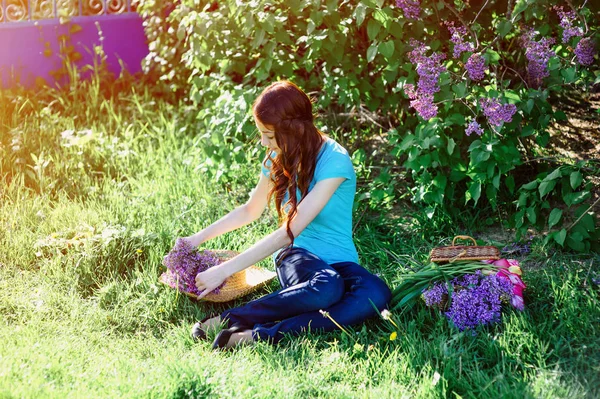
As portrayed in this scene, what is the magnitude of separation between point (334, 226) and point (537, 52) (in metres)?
1.20

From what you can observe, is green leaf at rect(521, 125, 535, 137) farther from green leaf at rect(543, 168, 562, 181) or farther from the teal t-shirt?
the teal t-shirt

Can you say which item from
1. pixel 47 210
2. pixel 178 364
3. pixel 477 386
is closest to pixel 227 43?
pixel 47 210

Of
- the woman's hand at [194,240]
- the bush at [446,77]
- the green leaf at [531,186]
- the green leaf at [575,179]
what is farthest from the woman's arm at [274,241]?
the green leaf at [575,179]

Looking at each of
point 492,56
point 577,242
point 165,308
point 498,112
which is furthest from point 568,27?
point 165,308

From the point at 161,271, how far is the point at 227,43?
1.42 metres

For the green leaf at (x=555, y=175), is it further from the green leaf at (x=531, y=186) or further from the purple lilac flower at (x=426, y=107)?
the purple lilac flower at (x=426, y=107)

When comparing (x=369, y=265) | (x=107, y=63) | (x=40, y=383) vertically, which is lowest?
(x=369, y=265)

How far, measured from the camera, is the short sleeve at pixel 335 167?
3.50 meters

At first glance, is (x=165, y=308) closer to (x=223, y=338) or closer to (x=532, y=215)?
(x=223, y=338)

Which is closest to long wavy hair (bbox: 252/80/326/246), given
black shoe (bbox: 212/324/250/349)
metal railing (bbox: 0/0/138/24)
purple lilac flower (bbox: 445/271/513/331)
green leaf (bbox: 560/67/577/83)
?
black shoe (bbox: 212/324/250/349)

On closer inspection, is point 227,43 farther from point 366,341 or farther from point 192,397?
point 192,397

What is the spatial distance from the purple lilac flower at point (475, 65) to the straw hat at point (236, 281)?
1319 mm

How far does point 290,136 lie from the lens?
3510 millimetres

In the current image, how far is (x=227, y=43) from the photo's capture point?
464 centimetres
